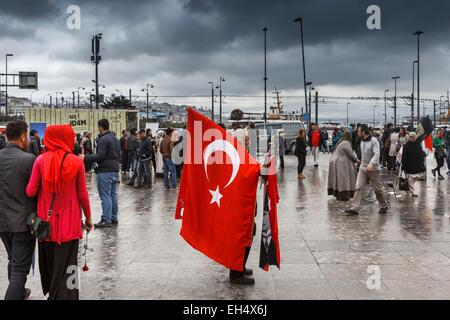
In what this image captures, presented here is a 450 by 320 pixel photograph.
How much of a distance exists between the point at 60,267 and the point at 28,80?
110ft

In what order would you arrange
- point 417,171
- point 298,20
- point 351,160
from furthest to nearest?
point 298,20 → point 417,171 → point 351,160

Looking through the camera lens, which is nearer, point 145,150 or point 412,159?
point 412,159

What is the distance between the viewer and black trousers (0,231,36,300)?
4855 millimetres

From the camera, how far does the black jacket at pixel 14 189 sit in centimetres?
490

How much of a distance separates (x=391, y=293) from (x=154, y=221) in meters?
5.40

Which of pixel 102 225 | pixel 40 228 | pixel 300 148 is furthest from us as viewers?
pixel 300 148

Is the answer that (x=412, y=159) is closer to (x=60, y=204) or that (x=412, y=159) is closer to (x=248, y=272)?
(x=248, y=272)

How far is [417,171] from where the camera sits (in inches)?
527

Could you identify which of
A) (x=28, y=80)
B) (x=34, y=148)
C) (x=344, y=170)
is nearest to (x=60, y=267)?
(x=344, y=170)

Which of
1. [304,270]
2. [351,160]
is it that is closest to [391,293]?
[304,270]

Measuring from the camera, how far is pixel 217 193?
19.4 feet

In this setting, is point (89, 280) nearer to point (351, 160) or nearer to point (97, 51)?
point (351, 160)

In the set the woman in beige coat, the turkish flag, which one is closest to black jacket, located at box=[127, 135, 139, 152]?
the woman in beige coat

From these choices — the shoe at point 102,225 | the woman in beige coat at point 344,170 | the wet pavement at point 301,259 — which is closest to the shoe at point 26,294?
the wet pavement at point 301,259
